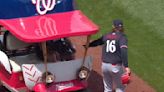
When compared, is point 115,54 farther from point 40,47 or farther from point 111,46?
point 40,47

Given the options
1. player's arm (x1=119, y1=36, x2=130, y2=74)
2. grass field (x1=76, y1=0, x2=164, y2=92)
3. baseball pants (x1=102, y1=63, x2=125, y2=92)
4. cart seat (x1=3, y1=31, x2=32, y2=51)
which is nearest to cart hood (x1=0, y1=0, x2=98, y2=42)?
cart seat (x1=3, y1=31, x2=32, y2=51)

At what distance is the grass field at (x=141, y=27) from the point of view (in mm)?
13023

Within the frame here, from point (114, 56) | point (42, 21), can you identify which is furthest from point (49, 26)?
point (114, 56)

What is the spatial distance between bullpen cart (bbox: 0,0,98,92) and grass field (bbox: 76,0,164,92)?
8.16ft

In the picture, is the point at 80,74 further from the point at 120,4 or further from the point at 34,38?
the point at 120,4

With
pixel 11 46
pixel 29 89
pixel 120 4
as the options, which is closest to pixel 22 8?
pixel 11 46

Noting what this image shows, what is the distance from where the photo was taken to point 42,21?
10.7 metres

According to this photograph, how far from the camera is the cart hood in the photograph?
10.0 meters

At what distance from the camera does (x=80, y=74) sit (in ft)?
35.5

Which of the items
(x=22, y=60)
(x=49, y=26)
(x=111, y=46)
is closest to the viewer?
(x=49, y=26)

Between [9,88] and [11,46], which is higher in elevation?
[11,46]

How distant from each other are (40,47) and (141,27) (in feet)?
16.8

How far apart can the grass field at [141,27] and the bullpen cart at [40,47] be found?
249 cm

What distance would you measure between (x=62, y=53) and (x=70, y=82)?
80 cm
